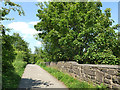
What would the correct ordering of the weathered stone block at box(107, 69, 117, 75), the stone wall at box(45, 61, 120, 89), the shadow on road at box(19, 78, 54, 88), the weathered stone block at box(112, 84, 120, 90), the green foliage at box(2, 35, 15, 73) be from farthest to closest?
the shadow on road at box(19, 78, 54, 88) → the green foliage at box(2, 35, 15, 73) → the weathered stone block at box(107, 69, 117, 75) → the stone wall at box(45, 61, 120, 89) → the weathered stone block at box(112, 84, 120, 90)

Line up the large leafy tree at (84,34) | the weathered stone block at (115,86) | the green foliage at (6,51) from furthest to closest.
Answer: the large leafy tree at (84,34), the green foliage at (6,51), the weathered stone block at (115,86)

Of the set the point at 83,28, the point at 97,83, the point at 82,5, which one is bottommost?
the point at 97,83

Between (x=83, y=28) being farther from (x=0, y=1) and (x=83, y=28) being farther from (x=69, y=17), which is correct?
(x=0, y=1)

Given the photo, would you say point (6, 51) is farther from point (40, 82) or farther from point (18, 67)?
point (18, 67)

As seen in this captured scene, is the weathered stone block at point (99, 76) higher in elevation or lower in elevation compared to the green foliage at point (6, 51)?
lower

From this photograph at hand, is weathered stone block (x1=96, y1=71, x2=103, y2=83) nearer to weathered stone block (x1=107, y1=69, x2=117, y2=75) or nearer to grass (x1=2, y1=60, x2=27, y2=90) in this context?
weathered stone block (x1=107, y1=69, x2=117, y2=75)

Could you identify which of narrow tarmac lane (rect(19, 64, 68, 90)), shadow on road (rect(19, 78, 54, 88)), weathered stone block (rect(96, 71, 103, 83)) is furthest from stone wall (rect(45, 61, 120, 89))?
shadow on road (rect(19, 78, 54, 88))

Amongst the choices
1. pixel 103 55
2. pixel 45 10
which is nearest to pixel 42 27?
pixel 45 10

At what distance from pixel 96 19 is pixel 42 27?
6.81 meters

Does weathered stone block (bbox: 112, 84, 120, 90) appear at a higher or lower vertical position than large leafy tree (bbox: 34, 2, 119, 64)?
lower

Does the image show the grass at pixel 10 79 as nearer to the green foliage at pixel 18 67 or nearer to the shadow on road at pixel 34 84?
the shadow on road at pixel 34 84

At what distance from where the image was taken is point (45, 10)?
17.9m

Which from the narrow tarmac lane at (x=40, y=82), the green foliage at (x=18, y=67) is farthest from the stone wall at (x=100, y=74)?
the green foliage at (x=18, y=67)

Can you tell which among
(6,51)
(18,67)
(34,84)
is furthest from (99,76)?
(18,67)
